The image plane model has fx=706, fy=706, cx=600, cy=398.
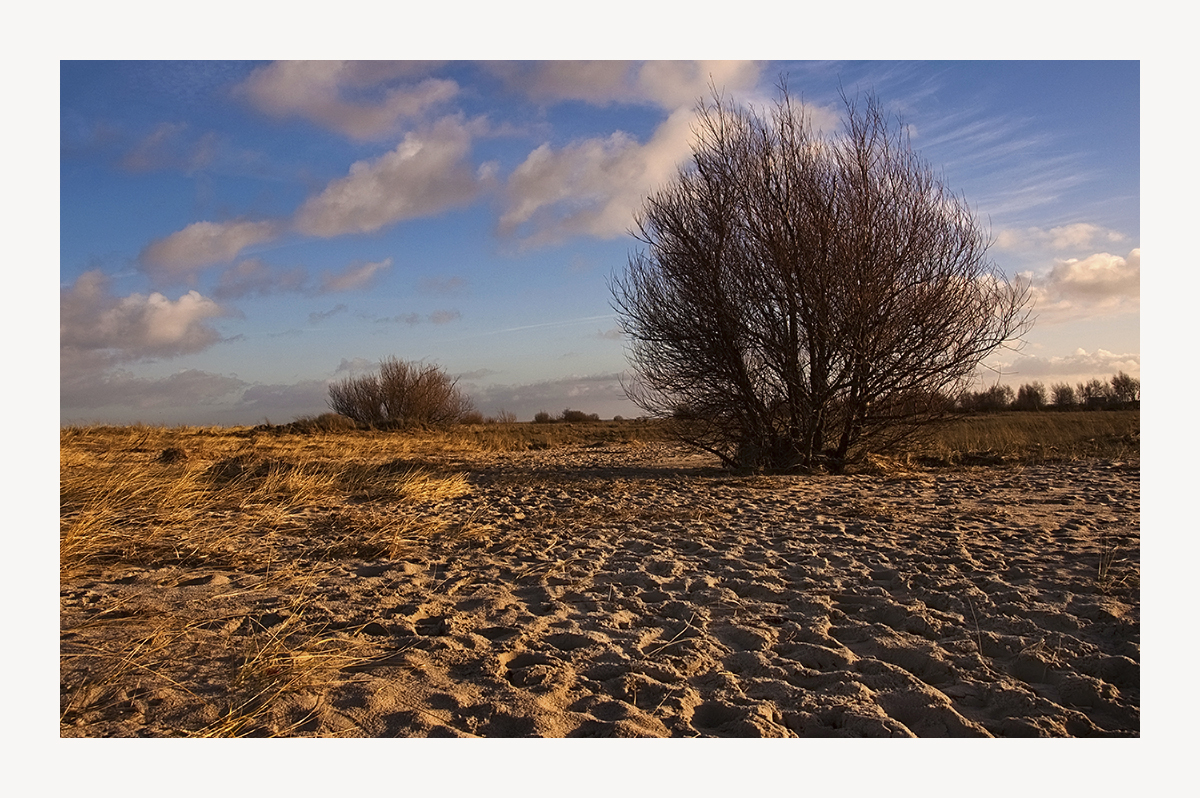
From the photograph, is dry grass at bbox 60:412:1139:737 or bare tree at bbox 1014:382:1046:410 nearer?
dry grass at bbox 60:412:1139:737

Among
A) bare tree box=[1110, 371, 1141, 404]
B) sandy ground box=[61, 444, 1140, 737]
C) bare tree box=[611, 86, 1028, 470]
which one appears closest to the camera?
sandy ground box=[61, 444, 1140, 737]

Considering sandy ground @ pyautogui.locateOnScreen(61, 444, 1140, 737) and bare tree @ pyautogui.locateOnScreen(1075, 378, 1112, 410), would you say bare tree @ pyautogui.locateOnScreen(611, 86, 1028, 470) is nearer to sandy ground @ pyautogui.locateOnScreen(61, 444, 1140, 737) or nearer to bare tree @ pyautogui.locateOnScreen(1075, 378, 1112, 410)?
sandy ground @ pyautogui.locateOnScreen(61, 444, 1140, 737)

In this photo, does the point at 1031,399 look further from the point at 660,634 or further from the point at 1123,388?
the point at 660,634

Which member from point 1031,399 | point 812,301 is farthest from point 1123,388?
→ point 812,301

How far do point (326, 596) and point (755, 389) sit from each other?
7728 mm

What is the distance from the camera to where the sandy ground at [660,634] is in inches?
101

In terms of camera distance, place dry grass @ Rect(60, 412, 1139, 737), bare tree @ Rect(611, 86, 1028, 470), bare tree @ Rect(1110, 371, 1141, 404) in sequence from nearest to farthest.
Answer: dry grass @ Rect(60, 412, 1139, 737), bare tree @ Rect(611, 86, 1028, 470), bare tree @ Rect(1110, 371, 1141, 404)

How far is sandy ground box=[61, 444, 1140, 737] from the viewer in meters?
2.56

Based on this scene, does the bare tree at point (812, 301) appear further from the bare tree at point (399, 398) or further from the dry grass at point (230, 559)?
the bare tree at point (399, 398)

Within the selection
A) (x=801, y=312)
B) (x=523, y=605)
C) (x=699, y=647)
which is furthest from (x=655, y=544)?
(x=801, y=312)

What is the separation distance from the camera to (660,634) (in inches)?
137

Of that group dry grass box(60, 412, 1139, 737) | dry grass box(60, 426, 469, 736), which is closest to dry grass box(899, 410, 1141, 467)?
dry grass box(60, 412, 1139, 737)

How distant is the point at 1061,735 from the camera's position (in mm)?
2486

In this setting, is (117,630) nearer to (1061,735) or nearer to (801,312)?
(1061,735)
